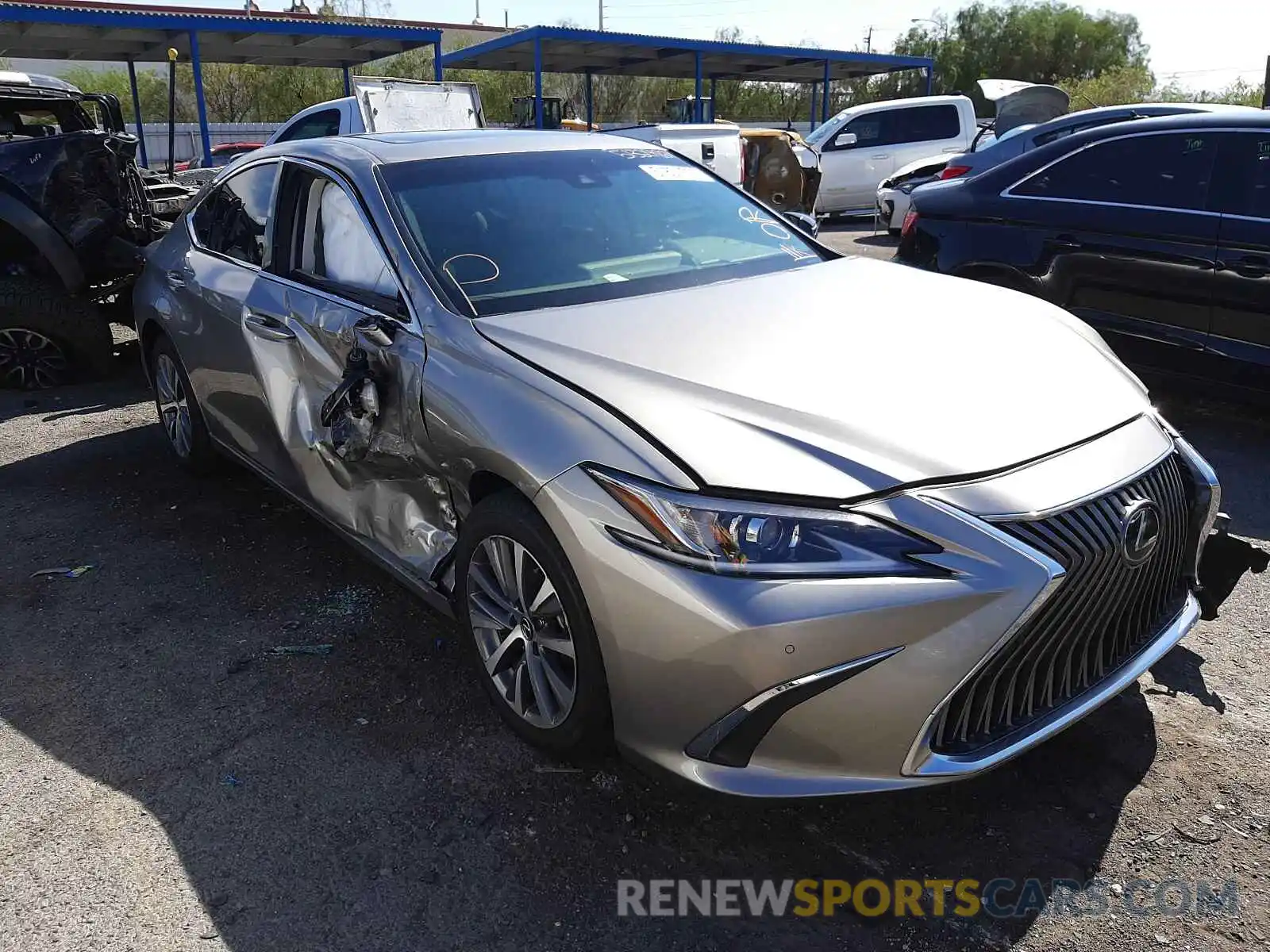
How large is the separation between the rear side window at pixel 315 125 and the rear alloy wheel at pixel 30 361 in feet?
17.1

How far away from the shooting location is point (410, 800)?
264 centimetres

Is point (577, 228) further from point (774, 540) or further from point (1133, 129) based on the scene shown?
point (1133, 129)

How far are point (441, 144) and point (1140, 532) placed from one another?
266 centimetres

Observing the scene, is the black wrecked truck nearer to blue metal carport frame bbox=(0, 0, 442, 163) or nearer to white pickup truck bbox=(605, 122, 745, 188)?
white pickup truck bbox=(605, 122, 745, 188)

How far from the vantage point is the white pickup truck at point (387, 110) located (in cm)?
1091

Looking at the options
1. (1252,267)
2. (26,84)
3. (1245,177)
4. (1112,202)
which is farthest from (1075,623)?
(26,84)

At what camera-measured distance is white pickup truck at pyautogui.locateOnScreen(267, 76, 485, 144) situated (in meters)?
10.9

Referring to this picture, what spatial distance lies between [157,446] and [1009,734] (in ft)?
16.5

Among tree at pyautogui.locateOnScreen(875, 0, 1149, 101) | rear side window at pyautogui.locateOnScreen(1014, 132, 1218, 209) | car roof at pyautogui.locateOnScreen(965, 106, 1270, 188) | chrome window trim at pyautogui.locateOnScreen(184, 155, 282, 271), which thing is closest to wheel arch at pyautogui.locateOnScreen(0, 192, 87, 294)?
chrome window trim at pyautogui.locateOnScreen(184, 155, 282, 271)

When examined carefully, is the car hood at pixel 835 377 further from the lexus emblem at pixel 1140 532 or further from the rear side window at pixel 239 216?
the rear side window at pixel 239 216

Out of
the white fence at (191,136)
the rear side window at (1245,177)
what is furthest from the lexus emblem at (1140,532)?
the white fence at (191,136)

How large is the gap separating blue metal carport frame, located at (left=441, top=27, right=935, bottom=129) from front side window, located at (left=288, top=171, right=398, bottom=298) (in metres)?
18.0

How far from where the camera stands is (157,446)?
224 inches

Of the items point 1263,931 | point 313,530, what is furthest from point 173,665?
point 1263,931
